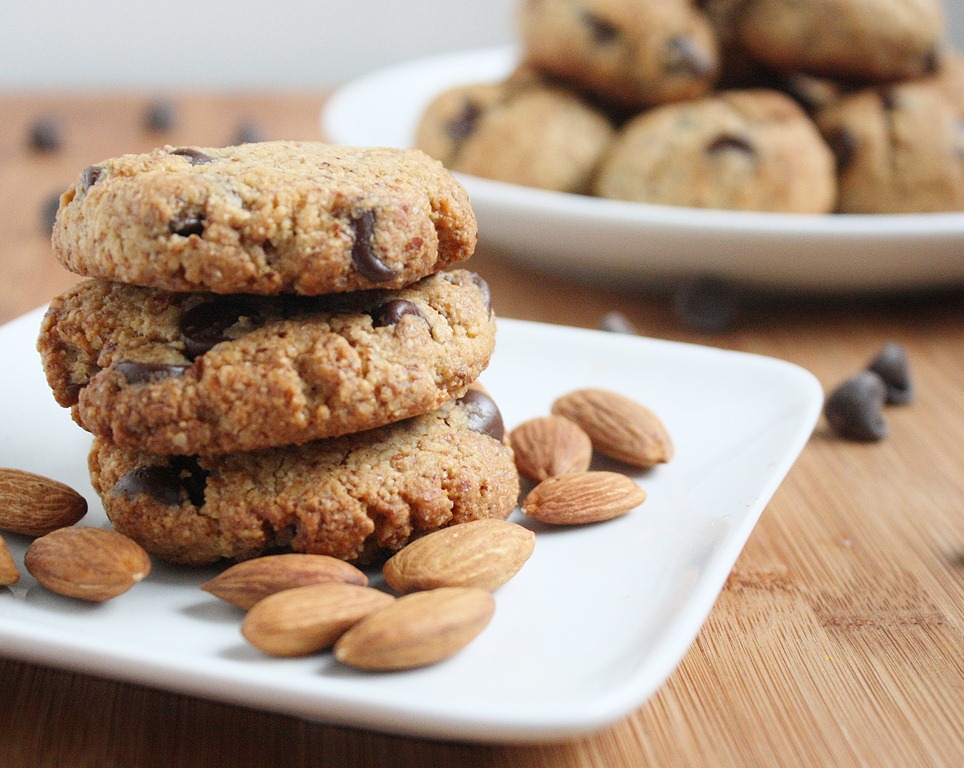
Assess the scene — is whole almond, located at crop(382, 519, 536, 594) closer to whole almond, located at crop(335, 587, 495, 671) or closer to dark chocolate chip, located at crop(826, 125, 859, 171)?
whole almond, located at crop(335, 587, 495, 671)

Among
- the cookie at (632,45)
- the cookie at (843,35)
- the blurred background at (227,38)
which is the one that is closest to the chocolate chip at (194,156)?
the cookie at (632,45)

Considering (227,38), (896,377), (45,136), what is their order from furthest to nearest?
(227,38) < (45,136) < (896,377)

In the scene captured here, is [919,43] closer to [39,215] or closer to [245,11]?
[39,215]

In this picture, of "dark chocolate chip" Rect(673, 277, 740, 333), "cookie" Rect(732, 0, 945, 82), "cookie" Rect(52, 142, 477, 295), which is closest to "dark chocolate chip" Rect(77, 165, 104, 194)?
"cookie" Rect(52, 142, 477, 295)

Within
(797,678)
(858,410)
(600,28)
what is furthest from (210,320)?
(600,28)

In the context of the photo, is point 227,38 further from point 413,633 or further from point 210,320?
point 413,633

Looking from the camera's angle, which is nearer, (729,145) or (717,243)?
(717,243)

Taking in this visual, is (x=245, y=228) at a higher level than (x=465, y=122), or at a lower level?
higher
